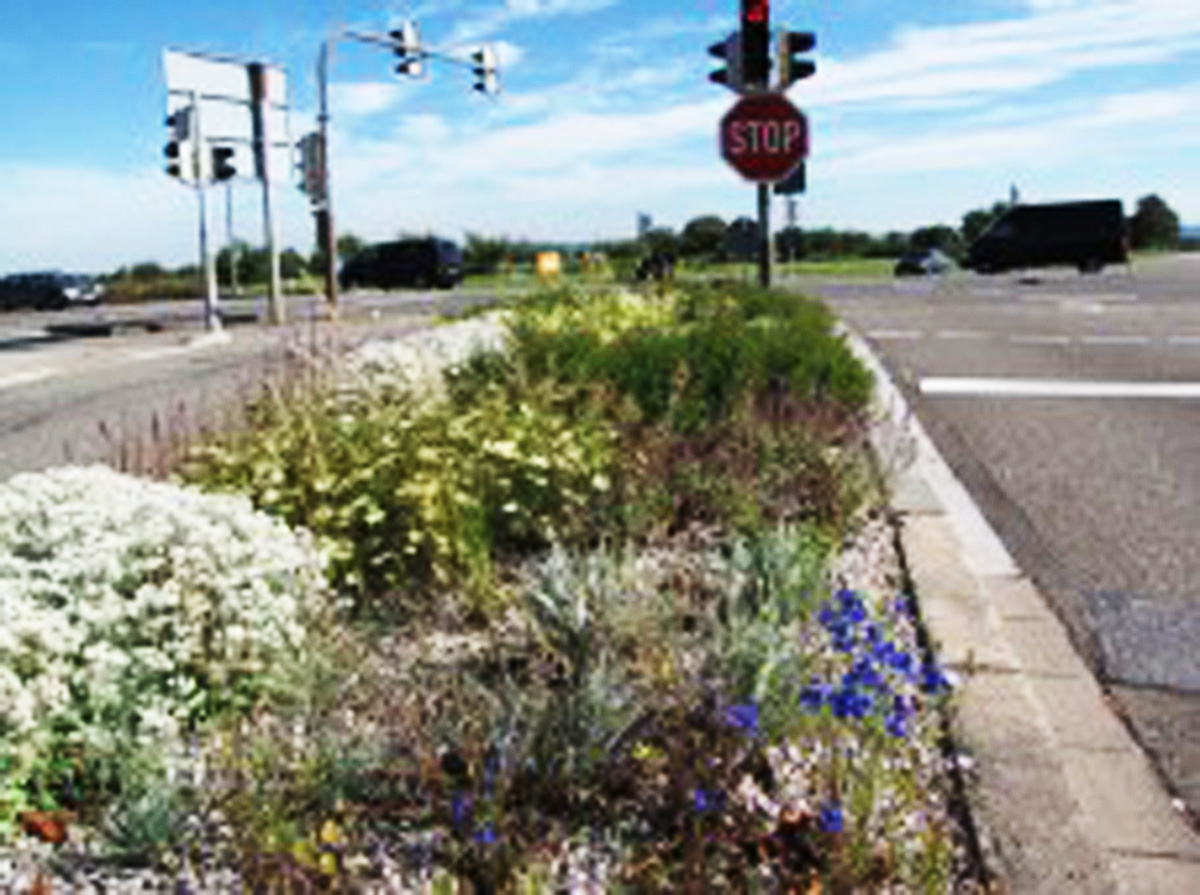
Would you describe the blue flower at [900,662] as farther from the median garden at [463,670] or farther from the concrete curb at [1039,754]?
the concrete curb at [1039,754]

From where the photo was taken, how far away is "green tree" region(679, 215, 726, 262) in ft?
169

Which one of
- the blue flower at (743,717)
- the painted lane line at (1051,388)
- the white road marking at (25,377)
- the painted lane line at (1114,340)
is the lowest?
the blue flower at (743,717)

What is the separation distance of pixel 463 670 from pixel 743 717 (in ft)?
3.43

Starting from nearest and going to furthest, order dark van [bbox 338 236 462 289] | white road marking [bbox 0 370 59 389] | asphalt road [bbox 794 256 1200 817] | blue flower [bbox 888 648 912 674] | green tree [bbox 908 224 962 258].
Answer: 1. blue flower [bbox 888 648 912 674]
2. asphalt road [bbox 794 256 1200 817]
3. white road marking [bbox 0 370 59 389]
4. dark van [bbox 338 236 462 289]
5. green tree [bbox 908 224 962 258]

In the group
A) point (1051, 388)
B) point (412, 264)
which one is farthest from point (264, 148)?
point (412, 264)

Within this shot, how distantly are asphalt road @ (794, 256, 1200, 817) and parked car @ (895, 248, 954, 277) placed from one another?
94.6 feet

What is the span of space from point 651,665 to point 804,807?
0.79 m

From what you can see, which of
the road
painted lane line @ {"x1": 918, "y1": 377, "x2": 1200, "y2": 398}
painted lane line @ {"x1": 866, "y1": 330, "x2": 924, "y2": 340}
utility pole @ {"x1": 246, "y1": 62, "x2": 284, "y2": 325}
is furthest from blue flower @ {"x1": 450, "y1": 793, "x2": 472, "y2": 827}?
utility pole @ {"x1": 246, "y1": 62, "x2": 284, "y2": 325}

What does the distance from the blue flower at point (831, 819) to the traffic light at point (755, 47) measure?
10.9 m

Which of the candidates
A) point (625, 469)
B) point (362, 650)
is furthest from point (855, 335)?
point (362, 650)

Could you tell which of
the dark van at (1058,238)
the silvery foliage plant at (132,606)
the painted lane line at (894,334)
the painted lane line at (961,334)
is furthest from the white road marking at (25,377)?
the dark van at (1058,238)

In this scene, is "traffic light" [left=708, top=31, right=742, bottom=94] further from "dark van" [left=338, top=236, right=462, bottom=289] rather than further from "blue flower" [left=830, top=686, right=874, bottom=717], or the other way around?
"dark van" [left=338, top=236, right=462, bottom=289]

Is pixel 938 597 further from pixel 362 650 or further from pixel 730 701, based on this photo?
pixel 362 650

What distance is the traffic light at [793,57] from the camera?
43.1 feet
